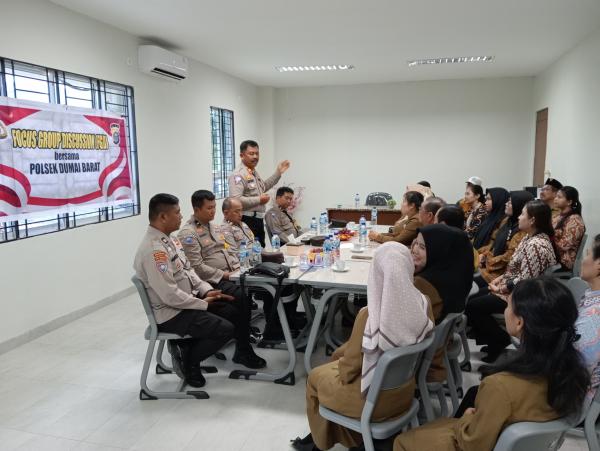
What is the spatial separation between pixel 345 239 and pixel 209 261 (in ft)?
5.41

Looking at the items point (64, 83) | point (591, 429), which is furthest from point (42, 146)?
point (591, 429)

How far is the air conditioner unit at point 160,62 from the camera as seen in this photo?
201 inches

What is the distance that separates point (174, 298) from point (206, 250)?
0.88m

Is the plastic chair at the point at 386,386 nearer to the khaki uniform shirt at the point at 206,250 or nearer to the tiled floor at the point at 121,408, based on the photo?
the tiled floor at the point at 121,408

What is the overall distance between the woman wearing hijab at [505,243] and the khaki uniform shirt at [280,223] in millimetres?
2135

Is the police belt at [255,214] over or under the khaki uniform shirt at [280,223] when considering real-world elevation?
over

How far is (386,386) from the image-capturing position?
1.80 metres

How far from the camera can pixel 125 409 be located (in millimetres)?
2707

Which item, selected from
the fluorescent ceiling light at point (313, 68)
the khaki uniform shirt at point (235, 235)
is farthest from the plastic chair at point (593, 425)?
the fluorescent ceiling light at point (313, 68)

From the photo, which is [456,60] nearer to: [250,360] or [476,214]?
[476,214]

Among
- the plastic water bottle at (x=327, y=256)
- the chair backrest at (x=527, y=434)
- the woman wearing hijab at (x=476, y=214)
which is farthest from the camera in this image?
the woman wearing hijab at (x=476, y=214)

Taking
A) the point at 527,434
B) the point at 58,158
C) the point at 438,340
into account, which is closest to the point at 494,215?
the point at 438,340

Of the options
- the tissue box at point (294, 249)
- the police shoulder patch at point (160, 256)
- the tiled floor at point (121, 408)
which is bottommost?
the tiled floor at point (121, 408)

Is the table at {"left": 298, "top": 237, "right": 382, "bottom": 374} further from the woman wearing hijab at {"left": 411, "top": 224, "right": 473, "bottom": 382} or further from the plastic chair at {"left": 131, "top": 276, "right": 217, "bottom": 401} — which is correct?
the plastic chair at {"left": 131, "top": 276, "right": 217, "bottom": 401}
